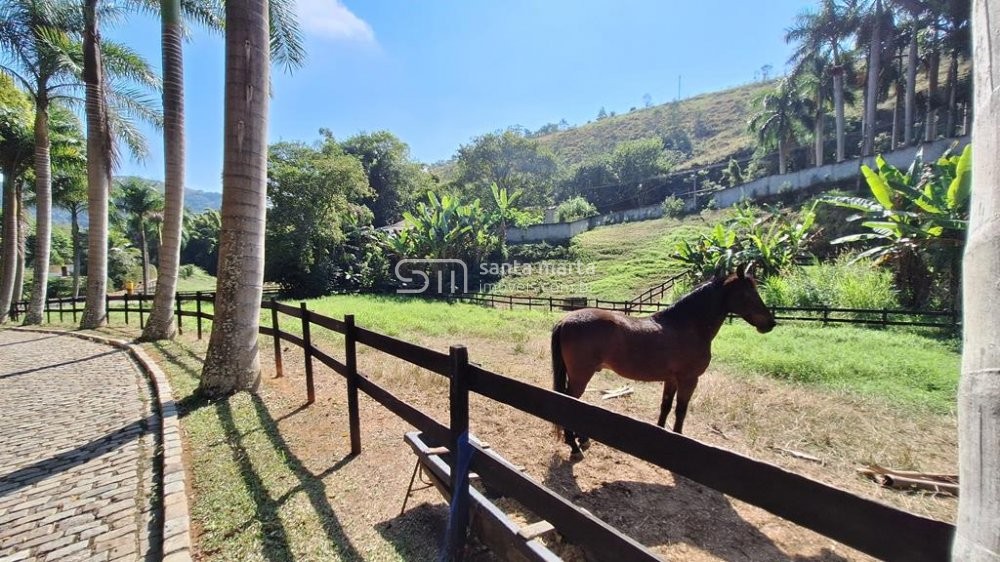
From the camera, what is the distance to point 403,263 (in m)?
25.0

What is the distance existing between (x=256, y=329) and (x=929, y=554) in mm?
6301

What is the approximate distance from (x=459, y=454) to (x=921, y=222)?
38.2 feet

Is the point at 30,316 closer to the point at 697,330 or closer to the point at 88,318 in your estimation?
the point at 88,318

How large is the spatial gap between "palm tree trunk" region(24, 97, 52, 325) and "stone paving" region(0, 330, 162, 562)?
943 cm

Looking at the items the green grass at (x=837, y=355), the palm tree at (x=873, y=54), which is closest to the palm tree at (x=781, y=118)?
the palm tree at (x=873, y=54)

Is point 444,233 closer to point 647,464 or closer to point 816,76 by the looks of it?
point 647,464

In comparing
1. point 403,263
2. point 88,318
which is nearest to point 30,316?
point 88,318

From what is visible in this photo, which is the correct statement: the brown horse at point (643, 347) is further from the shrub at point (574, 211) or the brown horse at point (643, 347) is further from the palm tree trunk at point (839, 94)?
the shrub at point (574, 211)

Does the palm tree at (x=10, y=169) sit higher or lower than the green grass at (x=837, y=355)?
higher

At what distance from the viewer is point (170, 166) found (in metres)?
9.46

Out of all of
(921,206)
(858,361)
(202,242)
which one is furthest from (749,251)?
(202,242)

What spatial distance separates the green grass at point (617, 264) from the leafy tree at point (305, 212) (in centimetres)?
998

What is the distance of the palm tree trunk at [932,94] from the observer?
26.1 meters

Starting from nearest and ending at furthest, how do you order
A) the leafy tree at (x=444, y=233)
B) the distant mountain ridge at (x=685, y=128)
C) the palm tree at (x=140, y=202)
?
the leafy tree at (x=444, y=233)
the palm tree at (x=140, y=202)
the distant mountain ridge at (x=685, y=128)
